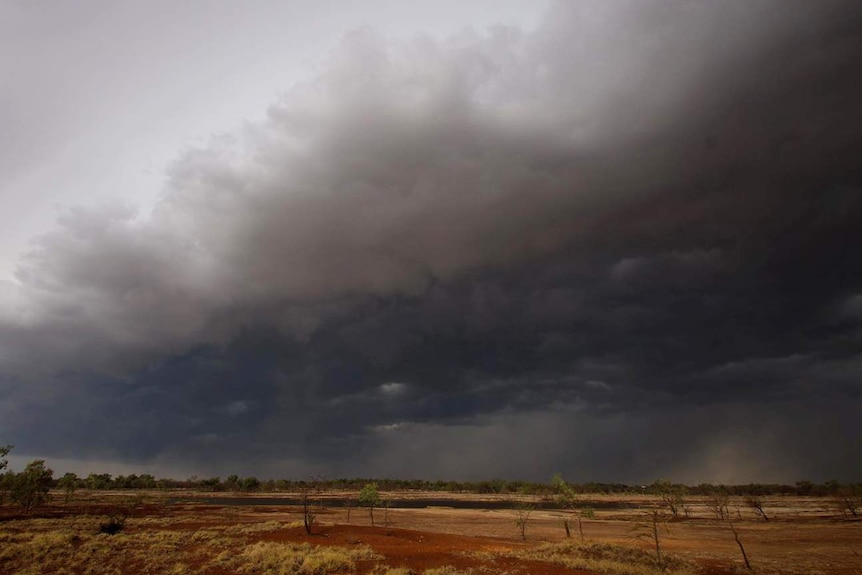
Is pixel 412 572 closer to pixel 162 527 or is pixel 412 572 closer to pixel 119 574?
pixel 119 574

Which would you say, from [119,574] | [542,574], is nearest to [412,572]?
[542,574]

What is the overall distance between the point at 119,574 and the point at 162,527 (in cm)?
2922

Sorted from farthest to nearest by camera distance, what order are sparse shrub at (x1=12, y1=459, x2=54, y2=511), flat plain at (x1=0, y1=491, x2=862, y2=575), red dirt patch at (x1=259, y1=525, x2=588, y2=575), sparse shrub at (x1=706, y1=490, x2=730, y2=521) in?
sparse shrub at (x1=12, y1=459, x2=54, y2=511) → sparse shrub at (x1=706, y1=490, x2=730, y2=521) → red dirt patch at (x1=259, y1=525, x2=588, y2=575) → flat plain at (x1=0, y1=491, x2=862, y2=575)

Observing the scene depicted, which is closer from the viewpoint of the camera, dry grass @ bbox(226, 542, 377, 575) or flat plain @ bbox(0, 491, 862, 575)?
dry grass @ bbox(226, 542, 377, 575)

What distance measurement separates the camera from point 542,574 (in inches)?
1286

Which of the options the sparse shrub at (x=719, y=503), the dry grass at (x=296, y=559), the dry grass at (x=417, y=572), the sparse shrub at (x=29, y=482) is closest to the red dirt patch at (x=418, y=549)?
the dry grass at (x=417, y=572)

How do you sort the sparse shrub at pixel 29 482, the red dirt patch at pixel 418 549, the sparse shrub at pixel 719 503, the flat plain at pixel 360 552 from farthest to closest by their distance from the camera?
→ the sparse shrub at pixel 29 482, the sparse shrub at pixel 719 503, the red dirt patch at pixel 418 549, the flat plain at pixel 360 552

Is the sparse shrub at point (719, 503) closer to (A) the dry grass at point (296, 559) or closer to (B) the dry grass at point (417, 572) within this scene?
(B) the dry grass at point (417, 572)

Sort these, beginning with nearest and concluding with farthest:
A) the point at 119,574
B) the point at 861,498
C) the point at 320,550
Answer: the point at 119,574, the point at 320,550, the point at 861,498

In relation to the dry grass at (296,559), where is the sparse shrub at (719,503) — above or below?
above

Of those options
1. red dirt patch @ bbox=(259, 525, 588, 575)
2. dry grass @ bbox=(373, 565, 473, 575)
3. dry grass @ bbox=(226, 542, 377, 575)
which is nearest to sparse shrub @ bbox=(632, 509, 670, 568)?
red dirt patch @ bbox=(259, 525, 588, 575)

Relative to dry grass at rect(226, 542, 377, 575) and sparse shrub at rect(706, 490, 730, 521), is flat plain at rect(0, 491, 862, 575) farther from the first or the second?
sparse shrub at rect(706, 490, 730, 521)

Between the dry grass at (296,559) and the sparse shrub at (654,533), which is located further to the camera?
the sparse shrub at (654,533)

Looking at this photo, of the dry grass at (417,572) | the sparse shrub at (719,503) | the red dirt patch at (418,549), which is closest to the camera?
the dry grass at (417,572)
